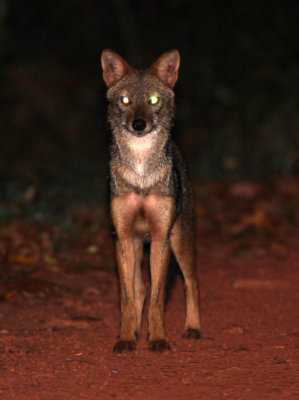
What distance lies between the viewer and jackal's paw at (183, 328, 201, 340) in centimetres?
575

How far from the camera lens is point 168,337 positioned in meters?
5.82

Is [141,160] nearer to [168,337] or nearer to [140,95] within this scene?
[140,95]

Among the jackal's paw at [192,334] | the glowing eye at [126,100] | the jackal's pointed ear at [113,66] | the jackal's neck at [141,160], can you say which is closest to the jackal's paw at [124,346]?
the jackal's paw at [192,334]

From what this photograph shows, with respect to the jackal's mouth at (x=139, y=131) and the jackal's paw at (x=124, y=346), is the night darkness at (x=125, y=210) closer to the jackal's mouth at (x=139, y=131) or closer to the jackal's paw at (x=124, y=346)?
the jackal's paw at (x=124, y=346)

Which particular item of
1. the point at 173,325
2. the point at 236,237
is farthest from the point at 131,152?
the point at 236,237

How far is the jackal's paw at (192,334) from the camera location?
226 inches

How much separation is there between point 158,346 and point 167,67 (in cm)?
257

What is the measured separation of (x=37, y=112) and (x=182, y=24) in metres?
4.84

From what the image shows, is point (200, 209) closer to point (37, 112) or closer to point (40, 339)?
point (40, 339)

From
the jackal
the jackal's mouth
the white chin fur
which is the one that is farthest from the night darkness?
the jackal's mouth

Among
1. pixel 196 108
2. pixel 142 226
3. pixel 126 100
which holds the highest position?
pixel 196 108

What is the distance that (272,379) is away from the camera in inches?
170

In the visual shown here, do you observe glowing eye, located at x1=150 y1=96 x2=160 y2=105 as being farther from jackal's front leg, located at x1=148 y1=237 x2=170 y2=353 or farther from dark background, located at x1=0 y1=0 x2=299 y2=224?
dark background, located at x1=0 y1=0 x2=299 y2=224

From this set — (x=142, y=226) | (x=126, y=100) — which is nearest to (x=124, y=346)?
(x=142, y=226)
